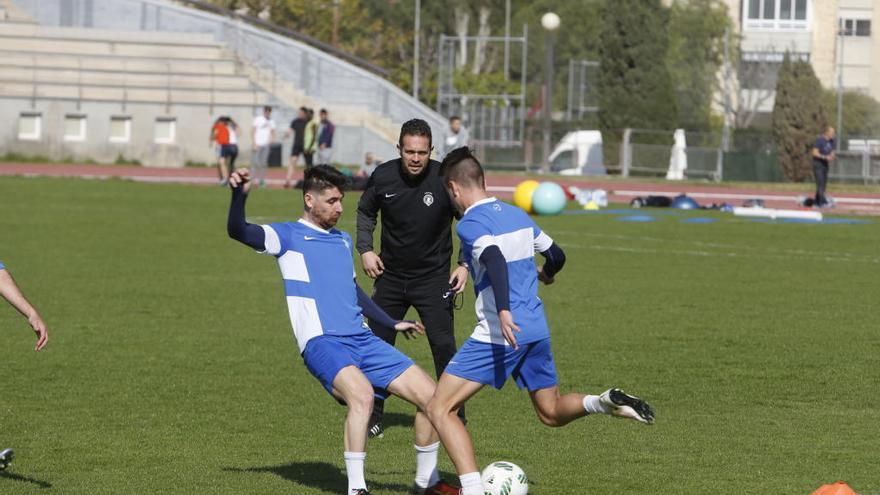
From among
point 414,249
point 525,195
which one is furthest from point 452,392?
point 525,195

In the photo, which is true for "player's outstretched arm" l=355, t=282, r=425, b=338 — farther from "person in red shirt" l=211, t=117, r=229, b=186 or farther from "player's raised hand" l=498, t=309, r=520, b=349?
"person in red shirt" l=211, t=117, r=229, b=186

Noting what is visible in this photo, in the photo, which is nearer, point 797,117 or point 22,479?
point 22,479

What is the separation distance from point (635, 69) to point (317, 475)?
175ft

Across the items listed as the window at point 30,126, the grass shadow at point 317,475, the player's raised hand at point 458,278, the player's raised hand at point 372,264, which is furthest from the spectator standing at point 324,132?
the grass shadow at point 317,475

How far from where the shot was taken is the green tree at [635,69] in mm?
60188

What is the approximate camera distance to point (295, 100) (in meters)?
55.6

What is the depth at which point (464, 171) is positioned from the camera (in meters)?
7.84

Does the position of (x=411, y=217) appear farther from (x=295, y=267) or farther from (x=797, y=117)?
(x=797, y=117)

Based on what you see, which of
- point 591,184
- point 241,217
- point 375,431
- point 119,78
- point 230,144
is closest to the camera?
point 241,217

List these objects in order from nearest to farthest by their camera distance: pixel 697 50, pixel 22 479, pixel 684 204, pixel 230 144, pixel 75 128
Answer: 1. pixel 22 479
2. pixel 684 204
3. pixel 230 144
4. pixel 75 128
5. pixel 697 50

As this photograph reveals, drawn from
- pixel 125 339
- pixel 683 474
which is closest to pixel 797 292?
pixel 125 339

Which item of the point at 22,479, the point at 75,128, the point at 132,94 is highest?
the point at 132,94

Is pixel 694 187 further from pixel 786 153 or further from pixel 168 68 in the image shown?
pixel 168 68

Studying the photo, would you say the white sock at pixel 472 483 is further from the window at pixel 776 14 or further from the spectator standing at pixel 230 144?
the window at pixel 776 14
